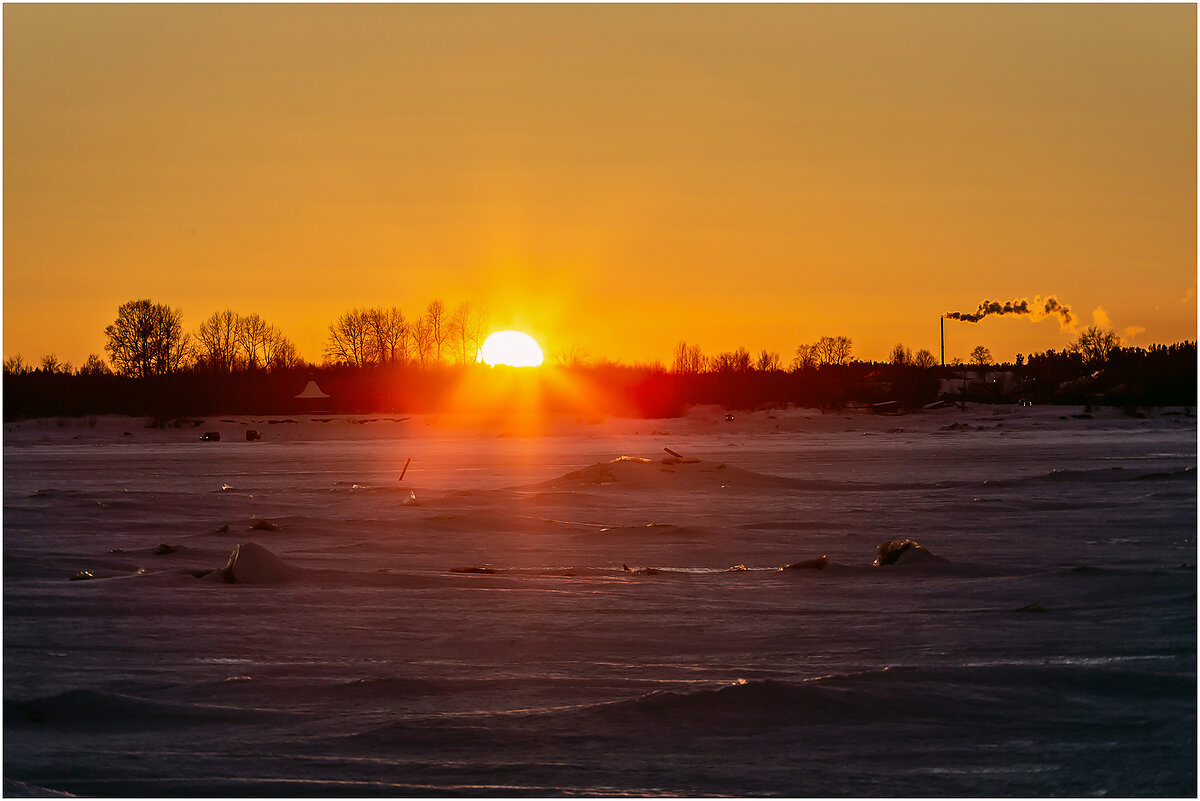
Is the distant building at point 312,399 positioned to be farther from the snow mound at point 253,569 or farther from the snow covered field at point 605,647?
the snow mound at point 253,569

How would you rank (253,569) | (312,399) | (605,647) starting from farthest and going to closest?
(312,399)
(253,569)
(605,647)

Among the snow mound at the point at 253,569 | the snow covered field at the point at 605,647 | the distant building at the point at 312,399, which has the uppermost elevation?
the distant building at the point at 312,399

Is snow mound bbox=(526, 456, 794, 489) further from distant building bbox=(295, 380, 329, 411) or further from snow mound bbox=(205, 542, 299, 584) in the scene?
distant building bbox=(295, 380, 329, 411)

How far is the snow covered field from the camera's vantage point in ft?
12.7

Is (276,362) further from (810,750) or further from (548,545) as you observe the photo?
(810,750)

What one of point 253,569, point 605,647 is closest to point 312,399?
point 253,569

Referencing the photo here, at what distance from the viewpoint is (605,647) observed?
5.55 meters

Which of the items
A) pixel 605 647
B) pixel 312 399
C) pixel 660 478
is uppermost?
pixel 312 399

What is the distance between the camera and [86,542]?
9.56 metres

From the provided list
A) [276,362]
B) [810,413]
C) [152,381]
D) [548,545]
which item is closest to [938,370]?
Result: [810,413]

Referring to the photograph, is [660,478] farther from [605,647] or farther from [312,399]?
[312,399]

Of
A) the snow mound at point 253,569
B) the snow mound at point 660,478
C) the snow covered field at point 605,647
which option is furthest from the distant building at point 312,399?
the snow mound at point 253,569

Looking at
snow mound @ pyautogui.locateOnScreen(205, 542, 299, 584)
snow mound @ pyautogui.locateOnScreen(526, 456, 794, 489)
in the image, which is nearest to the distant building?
snow mound @ pyautogui.locateOnScreen(526, 456, 794, 489)

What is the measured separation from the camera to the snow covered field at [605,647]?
12.7 ft
